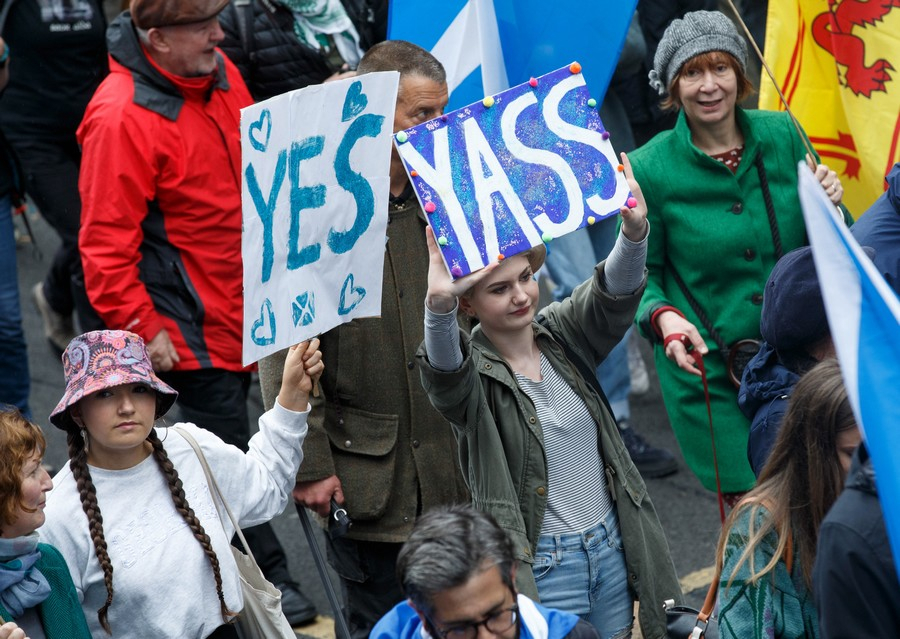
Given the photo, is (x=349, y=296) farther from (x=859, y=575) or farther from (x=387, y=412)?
(x=859, y=575)

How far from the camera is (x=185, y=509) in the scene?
334 cm

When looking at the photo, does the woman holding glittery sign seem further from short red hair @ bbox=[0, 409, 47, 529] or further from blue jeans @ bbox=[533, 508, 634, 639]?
short red hair @ bbox=[0, 409, 47, 529]

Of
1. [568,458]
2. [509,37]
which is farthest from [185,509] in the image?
[509,37]

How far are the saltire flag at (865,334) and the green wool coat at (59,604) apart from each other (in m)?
1.81

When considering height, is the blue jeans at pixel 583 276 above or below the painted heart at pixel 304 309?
below

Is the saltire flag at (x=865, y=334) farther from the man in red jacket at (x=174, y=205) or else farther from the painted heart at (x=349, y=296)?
the man in red jacket at (x=174, y=205)

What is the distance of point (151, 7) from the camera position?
15.3ft

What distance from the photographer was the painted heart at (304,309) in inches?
140

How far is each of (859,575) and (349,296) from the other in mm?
1713

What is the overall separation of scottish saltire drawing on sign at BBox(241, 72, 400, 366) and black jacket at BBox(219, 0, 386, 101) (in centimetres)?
223

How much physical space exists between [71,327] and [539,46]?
152 inches

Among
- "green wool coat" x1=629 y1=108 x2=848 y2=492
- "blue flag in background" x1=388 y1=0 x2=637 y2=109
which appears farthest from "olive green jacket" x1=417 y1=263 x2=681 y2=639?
"blue flag in background" x1=388 y1=0 x2=637 y2=109

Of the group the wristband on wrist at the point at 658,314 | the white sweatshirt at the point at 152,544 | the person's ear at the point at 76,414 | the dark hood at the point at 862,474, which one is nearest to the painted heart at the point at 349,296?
the white sweatshirt at the point at 152,544

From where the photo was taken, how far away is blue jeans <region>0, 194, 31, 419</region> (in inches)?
229
